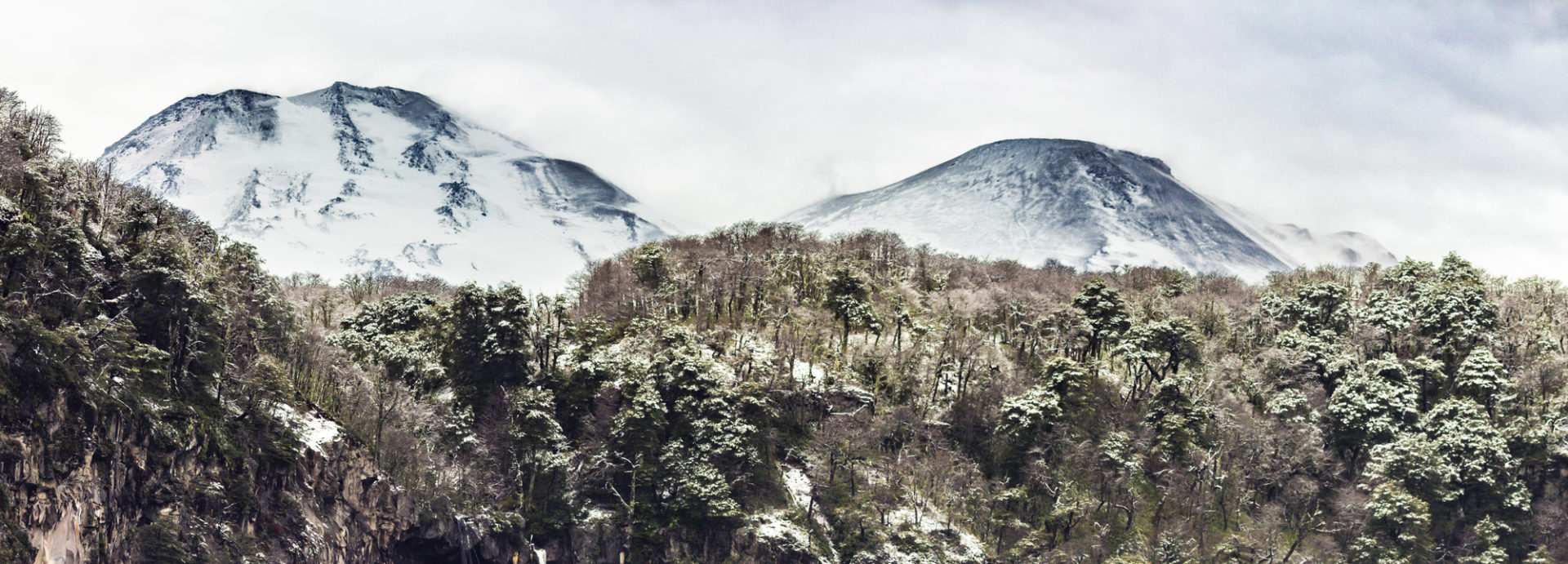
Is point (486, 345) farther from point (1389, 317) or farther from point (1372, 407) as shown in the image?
point (1389, 317)

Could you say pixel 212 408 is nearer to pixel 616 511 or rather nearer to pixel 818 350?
pixel 616 511

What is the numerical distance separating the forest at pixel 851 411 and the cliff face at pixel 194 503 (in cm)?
35

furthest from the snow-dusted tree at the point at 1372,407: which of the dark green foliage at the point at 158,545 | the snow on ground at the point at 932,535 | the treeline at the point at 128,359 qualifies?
the dark green foliage at the point at 158,545

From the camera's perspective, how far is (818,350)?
8975cm

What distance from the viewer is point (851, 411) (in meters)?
83.8

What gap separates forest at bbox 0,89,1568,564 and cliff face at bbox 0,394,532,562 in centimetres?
35

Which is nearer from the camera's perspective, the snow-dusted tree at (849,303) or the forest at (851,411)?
the forest at (851,411)

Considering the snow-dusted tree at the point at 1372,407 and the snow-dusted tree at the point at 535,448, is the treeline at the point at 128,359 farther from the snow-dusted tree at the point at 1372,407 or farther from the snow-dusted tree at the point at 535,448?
the snow-dusted tree at the point at 1372,407

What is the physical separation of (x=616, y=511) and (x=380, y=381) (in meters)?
16.8

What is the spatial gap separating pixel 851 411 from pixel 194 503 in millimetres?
42894

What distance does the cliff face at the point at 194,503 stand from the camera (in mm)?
46875

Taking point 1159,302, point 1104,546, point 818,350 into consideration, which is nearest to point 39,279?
point 818,350

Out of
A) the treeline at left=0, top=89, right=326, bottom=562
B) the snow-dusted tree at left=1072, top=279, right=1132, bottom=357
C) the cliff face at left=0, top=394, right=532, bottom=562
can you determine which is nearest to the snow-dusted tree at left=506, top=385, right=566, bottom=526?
the cliff face at left=0, top=394, right=532, bottom=562

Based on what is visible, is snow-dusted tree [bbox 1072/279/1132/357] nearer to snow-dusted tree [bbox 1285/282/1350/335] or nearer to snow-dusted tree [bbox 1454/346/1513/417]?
snow-dusted tree [bbox 1285/282/1350/335]
